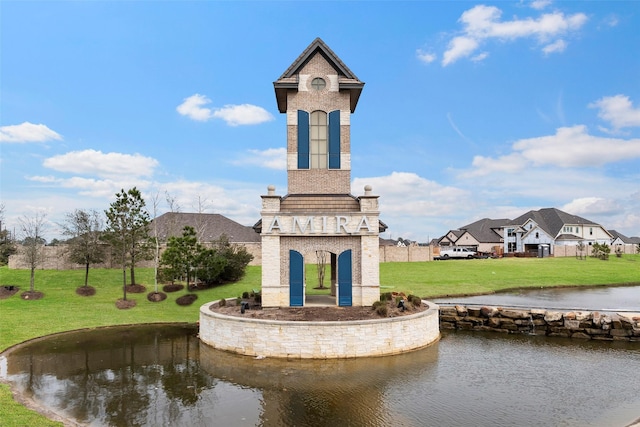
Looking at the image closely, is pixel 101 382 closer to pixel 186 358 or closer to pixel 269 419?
pixel 186 358

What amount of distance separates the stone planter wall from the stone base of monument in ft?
19.4

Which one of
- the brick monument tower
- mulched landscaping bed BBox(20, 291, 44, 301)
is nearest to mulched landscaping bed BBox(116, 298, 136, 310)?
mulched landscaping bed BBox(20, 291, 44, 301)

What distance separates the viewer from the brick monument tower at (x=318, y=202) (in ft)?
63.9

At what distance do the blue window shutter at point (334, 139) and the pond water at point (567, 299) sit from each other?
1321 centimetres

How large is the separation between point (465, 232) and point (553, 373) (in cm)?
7334

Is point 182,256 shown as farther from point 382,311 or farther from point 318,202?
point 382,311

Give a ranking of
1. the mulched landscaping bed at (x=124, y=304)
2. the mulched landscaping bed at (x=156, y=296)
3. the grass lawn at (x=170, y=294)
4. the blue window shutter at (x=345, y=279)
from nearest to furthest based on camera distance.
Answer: the blue window shutter at (x=345, y=279) < the grass lawn at (x=170, y=294) < the mulched landscaping bed at (x=124, y=304) < the mulched landscaping bed at (x=156, y=296)

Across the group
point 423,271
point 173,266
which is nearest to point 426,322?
point 173,266

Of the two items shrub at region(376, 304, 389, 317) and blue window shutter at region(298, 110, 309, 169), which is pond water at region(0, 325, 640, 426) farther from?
blue window shutter at region(298, 110, 309, 169)

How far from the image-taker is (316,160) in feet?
70.6

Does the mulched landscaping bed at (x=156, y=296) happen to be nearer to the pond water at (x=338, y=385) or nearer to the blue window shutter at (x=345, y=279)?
the pond water at (x=338, y=385)

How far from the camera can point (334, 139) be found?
2152 cm

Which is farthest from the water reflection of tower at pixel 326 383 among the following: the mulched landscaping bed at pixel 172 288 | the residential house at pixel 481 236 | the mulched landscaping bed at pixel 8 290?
the residential house at pixel 481 236

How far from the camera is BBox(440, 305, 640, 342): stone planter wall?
62.1ft
